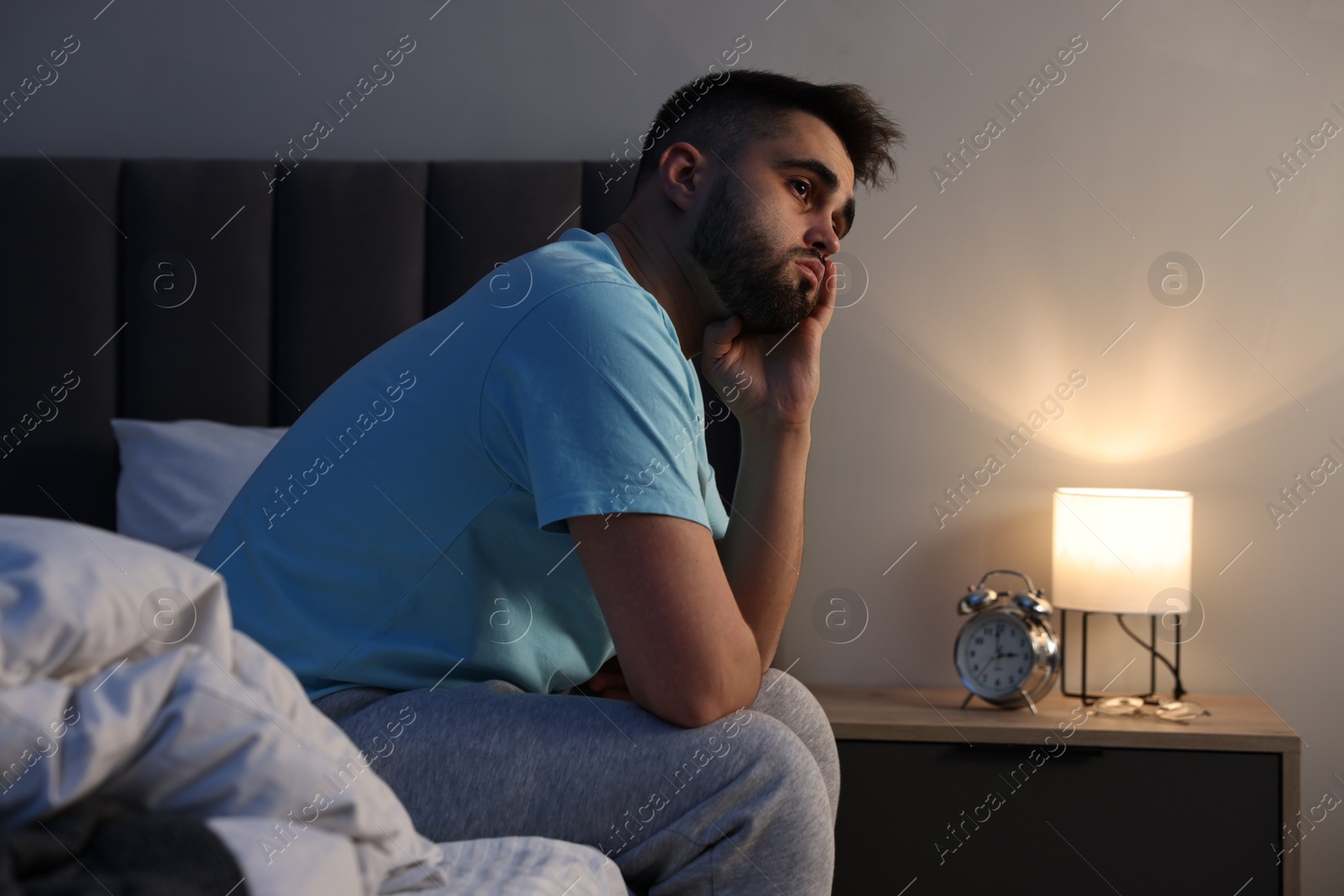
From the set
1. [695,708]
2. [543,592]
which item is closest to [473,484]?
[543,592]

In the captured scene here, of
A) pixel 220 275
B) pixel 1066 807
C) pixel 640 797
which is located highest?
pixel 220 275

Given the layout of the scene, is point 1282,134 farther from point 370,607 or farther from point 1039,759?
point 370,607

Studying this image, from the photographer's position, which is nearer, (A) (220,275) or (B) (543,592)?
(B) (543,592)

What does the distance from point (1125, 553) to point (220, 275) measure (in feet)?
5.80

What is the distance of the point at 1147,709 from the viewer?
6.30 feet

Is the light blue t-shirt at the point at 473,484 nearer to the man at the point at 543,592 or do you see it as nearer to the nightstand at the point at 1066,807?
the man at the point at 543,592

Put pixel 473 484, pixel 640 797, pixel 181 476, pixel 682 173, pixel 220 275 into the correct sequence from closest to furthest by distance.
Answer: pixel 640 797, pixel 473 484, pixel 682 173, pixel 181 476, pixel 220 275

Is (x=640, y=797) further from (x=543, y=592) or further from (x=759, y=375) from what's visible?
(x=759, y=375)

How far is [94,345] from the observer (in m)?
2.07

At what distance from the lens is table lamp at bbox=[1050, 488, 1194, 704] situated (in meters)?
1.91

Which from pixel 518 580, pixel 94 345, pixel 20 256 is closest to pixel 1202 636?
pixel 518 580

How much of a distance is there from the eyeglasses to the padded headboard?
30.9 inches

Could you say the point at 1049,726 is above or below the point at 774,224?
below

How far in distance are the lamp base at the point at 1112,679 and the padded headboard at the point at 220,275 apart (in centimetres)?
75
